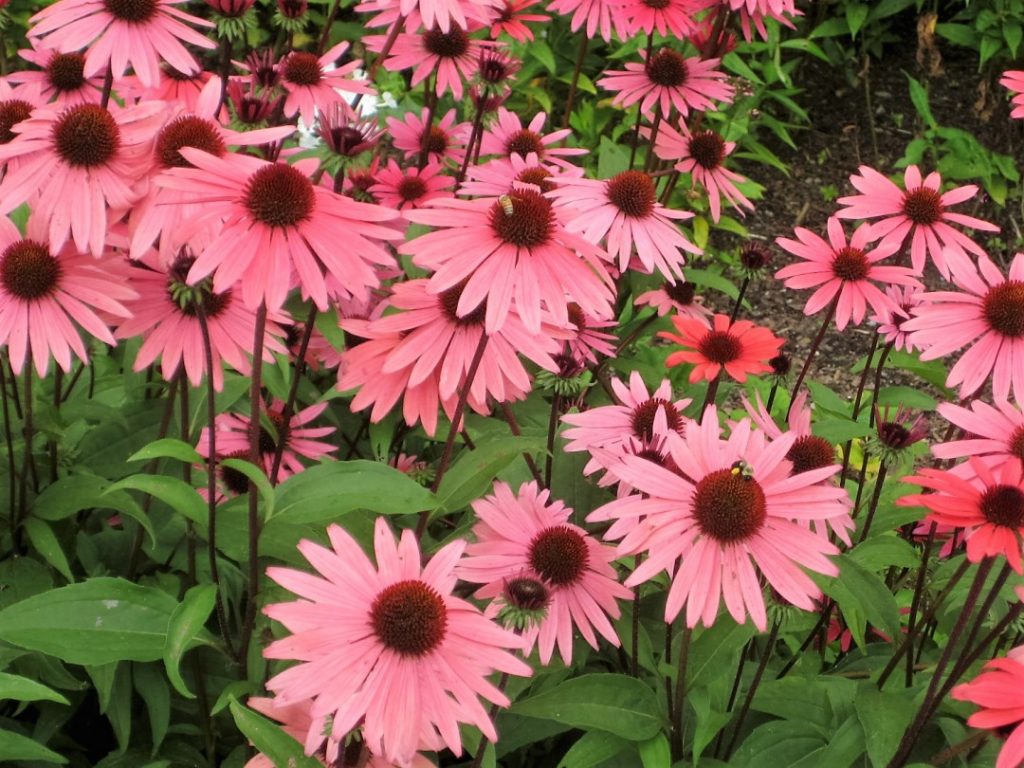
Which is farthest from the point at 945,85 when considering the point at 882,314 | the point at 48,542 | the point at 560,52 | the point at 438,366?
the point at 48,542

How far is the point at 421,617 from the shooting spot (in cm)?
91

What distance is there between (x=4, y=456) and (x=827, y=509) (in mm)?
1113

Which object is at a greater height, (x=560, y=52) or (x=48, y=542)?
(x=560, y=52)

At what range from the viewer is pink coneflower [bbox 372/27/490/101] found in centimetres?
195

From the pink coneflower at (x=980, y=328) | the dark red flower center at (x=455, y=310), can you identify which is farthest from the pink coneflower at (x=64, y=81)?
the pink coneflower at (x=980, y=328)

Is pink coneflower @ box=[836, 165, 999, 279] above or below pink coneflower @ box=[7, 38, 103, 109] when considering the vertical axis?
above

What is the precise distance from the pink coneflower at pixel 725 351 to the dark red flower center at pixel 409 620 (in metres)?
0.81

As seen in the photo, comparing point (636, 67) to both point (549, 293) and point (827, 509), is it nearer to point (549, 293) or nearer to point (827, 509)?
point (549, 293)

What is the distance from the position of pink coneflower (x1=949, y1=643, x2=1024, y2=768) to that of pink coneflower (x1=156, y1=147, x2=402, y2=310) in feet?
2.18

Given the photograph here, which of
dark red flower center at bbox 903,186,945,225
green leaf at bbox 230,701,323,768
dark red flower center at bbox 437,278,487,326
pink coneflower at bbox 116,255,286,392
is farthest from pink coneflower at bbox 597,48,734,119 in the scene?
green leaf at bbox 230,701,323,768

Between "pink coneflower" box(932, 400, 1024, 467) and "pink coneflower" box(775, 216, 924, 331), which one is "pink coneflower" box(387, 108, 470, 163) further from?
"pink coneflower" box(932, 400, 1024, 467)

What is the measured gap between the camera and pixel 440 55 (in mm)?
1965

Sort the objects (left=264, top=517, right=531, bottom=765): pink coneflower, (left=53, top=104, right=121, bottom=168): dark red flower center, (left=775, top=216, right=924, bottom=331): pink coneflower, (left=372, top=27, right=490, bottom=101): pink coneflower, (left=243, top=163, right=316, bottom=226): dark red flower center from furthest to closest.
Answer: (left=372, top=27, right=490, bottom=101): pink coneflower → (left=775, top=216, right=924, bottom=331): pink coneflower → (left=53, top=104, right=121, bottom=168): dark red flower center → (left=243, top=163, right=316, bottom=226): dark red flower center → (left=264, top=517, right=531, bottom=765): pink coneflower

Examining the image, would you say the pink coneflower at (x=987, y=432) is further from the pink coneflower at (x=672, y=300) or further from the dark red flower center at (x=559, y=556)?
the pink coneflower at (x=672, y=300)
